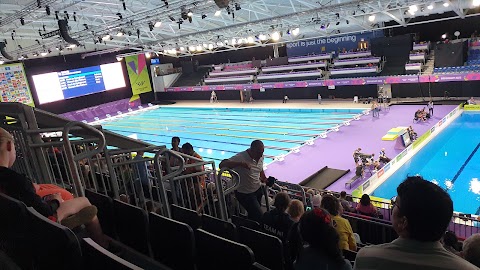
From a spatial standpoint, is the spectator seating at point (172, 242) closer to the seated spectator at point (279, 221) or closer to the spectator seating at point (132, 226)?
the spectator seating at point (132, 226)

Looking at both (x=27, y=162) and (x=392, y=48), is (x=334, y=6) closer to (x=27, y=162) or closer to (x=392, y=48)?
(x=392, y=48)

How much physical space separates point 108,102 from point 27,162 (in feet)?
94.1

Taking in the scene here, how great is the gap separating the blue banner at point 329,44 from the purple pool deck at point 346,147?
6.96m

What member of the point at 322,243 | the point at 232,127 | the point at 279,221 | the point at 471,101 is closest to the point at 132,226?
the point at 279,221

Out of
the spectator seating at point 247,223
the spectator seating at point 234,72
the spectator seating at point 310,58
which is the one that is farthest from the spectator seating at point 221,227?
the spectator seating at point 234,72

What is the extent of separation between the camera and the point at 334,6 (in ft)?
49.5

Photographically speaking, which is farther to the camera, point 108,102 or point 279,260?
point 108,102

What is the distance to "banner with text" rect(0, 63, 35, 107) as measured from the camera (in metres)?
24.7

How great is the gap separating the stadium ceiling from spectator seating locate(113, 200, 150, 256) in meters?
10.7

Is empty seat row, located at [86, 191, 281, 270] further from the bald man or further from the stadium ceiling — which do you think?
the stadium ceiling

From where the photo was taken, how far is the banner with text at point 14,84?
24734 millimetres

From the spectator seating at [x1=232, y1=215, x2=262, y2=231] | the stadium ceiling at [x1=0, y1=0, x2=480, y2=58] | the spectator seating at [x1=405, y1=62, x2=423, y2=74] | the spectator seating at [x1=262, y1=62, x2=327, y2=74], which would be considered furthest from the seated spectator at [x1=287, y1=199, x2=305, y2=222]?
the spectator seating at [x1=262, y1=62, x2=327, y2=74]

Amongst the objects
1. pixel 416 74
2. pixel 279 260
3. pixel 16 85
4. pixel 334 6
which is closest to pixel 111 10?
pixel 334 6

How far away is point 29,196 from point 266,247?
1.79 metres
